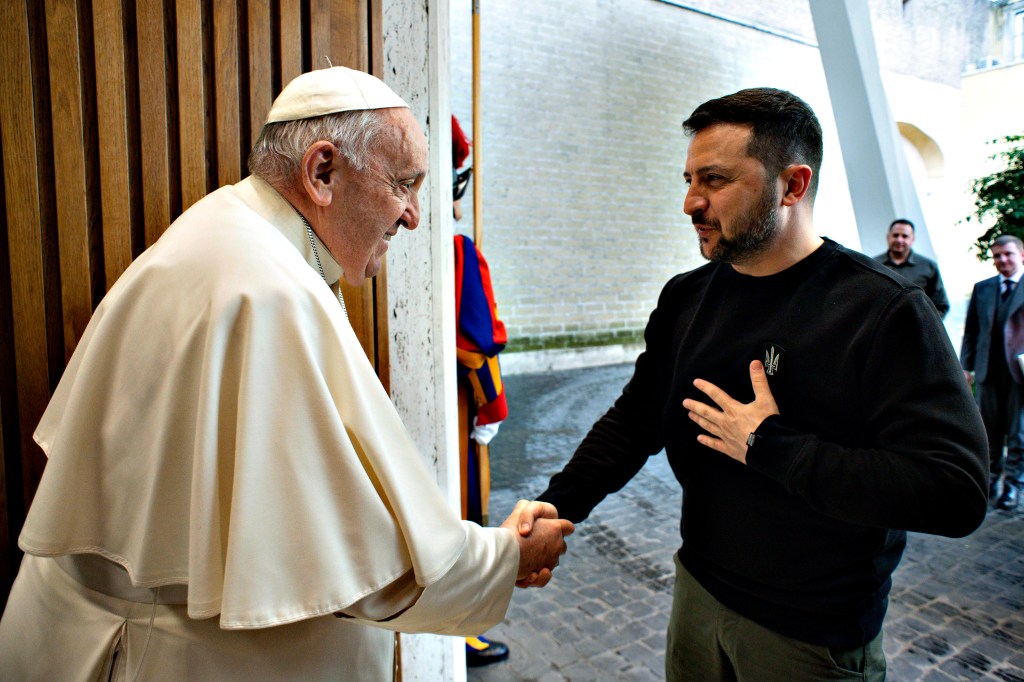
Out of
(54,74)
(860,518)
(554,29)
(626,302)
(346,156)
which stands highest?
(554,29)

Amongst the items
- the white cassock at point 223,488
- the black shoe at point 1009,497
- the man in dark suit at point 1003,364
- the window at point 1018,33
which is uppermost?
the window at point 1018,33

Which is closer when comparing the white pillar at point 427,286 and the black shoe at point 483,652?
the white pillar at point 427,286

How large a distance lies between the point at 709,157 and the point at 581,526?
12.8 feet

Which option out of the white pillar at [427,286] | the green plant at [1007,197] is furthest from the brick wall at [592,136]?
the white pillar at [427,286]

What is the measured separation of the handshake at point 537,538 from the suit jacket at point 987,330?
5245 mm

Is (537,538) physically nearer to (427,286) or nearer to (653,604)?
(427,286)

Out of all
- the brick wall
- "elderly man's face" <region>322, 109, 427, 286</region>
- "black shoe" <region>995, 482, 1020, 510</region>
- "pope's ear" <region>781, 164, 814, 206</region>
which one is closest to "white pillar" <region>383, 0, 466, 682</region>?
"elderly man's face" <region>322, 109, 427, 286</region>

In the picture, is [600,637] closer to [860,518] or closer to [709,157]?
[860,518]

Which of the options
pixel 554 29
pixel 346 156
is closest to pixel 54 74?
pixel 346 156

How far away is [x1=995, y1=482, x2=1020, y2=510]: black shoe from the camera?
210 inches

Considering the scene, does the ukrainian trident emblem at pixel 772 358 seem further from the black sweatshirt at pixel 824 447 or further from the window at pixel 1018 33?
the window at pixel 1018 33

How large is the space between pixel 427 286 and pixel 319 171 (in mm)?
887

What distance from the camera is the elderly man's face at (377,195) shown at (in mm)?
1570

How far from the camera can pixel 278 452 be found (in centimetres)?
119
